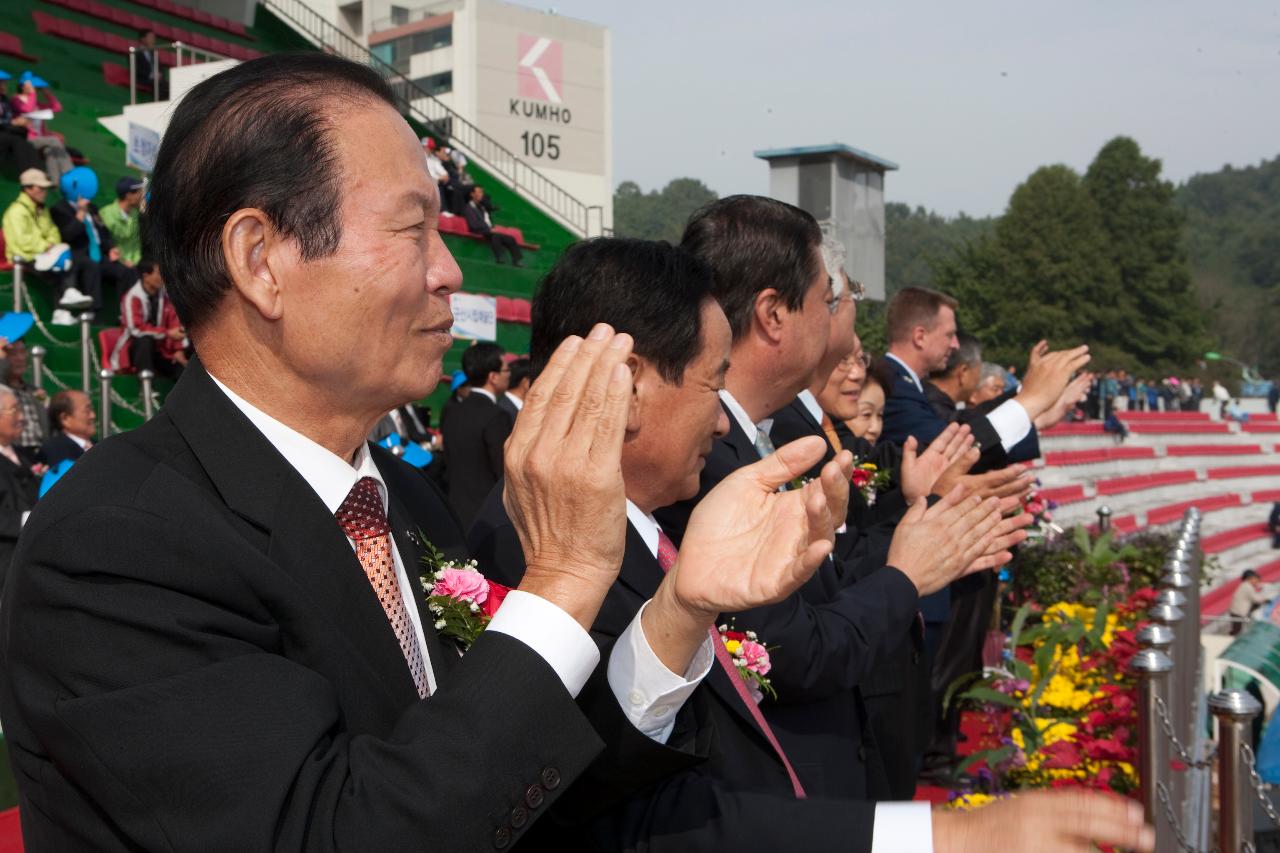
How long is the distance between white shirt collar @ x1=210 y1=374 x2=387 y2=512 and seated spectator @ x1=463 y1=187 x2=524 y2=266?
15891 millimetres

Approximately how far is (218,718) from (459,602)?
1.58ft

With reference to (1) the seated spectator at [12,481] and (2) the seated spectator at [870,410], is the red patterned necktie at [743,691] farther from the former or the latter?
(1) the seated spectator at [12,481]

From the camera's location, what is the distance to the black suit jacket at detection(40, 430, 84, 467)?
7000 mm

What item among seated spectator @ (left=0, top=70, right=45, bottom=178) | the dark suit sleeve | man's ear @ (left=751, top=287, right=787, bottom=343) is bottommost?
the dark suit sleeve

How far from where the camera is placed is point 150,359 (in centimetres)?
1014

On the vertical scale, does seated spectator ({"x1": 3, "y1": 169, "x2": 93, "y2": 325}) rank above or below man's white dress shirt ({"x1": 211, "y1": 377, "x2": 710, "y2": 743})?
above

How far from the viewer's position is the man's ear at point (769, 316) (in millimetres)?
3000

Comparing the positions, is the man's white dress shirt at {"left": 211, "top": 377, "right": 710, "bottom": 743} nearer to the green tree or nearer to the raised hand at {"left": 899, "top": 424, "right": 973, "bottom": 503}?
the raised hand at {"left": 899, "top": 424, "right": 973, "bottom": 503}

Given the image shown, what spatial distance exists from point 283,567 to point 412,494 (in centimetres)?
46

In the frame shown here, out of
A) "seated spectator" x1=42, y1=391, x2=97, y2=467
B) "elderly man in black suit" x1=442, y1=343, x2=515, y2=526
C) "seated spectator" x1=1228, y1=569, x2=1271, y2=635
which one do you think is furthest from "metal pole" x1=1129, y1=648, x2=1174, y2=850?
"seated spectator" x1=1228, y1=569, x2=1271, y2=635

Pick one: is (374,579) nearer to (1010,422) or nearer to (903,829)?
(903,829)

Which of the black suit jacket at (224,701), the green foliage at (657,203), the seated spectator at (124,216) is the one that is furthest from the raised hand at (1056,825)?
the green foliage at (657,203)

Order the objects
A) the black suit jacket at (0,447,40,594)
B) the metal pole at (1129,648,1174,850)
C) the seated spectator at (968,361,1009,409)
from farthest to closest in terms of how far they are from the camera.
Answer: the seated spectator at (968,361,1009,409), the black suit jacket at (0,447,40,594), the metal pole at (1129,648,1174,850)

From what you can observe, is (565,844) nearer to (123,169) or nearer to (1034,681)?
(1034,681)
